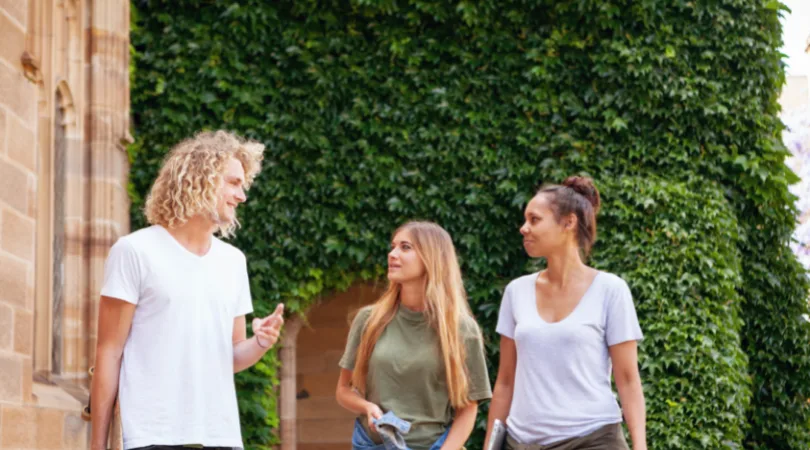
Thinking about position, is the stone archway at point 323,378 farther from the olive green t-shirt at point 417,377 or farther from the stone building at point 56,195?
the olive green t-shirt at point 417,377

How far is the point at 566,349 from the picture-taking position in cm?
384

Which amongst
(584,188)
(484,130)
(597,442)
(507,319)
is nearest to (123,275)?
(507,319)

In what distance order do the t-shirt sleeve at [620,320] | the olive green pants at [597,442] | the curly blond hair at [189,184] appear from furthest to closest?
the t-shirt sleeve at [620,320], the olive green pants at [597,442], the curly blond hair at [189,184]

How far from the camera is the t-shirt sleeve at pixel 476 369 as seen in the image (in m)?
4.20

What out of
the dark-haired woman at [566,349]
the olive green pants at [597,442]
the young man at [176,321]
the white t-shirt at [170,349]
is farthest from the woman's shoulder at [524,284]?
the white t-shirt at [170,349]

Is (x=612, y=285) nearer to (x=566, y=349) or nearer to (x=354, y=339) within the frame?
(x=566, y=349)

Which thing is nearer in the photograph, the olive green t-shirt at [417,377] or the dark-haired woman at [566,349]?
the dark-haired woman at [566,349]

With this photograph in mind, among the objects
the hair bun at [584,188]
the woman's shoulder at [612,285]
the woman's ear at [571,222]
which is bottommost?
the woman's shoulder at [612,285]

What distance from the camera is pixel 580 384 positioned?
12.5ft

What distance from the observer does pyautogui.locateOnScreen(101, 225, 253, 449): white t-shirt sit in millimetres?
3150

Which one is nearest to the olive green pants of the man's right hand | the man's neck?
the man's right hand

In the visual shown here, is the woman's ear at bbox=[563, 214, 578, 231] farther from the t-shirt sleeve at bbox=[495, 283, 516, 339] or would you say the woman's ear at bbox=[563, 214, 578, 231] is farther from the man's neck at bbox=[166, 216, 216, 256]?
the man's neck at bbox=[166, 216, 216, 256]

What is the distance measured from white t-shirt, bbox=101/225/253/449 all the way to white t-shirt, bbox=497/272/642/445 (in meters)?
1.10

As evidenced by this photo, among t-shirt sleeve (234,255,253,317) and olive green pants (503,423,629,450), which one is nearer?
t-shirt sleeve (234,255,253,317)
